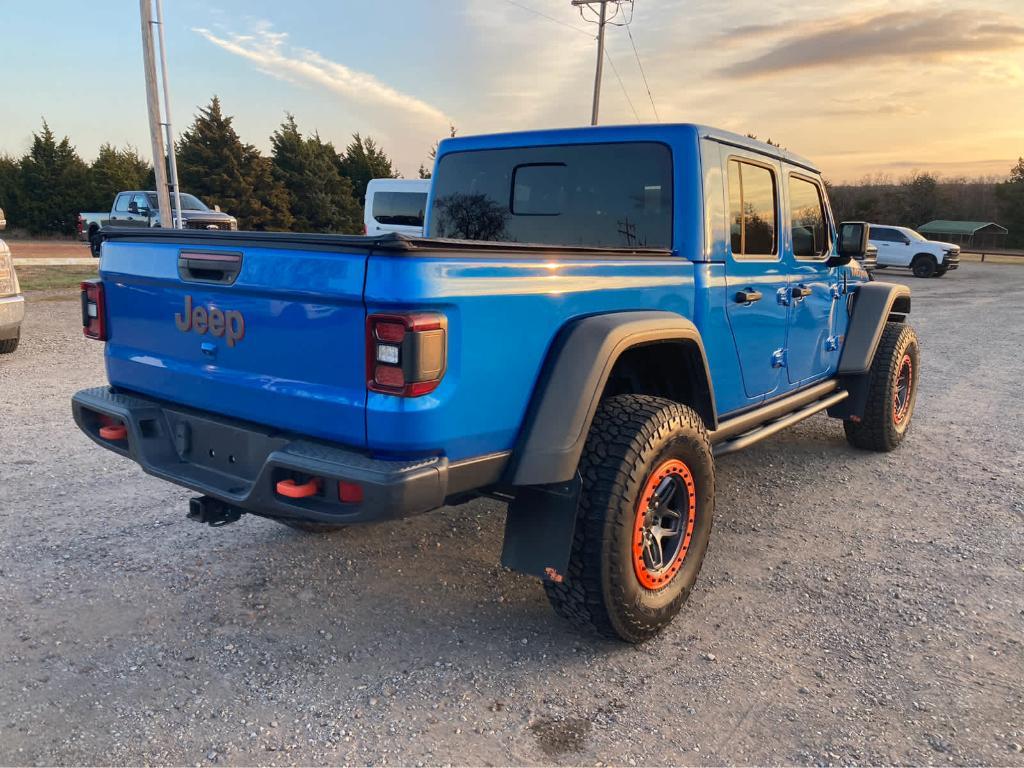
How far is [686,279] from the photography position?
3.25 metres

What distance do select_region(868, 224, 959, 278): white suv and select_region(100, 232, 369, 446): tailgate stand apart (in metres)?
26.2

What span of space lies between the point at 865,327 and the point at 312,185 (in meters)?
30.9

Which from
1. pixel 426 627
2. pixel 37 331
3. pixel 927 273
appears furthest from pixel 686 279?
pixel 927 273

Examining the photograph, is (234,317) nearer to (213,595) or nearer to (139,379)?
(139,379)

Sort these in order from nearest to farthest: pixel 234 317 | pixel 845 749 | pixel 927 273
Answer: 1. pixel 845 749
2. pixel 234 317
3. pixel 927 273

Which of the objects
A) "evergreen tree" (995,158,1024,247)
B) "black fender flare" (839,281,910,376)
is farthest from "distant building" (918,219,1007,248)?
"black fender flare" (839,281,910,376)

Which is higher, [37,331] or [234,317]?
[234,317]

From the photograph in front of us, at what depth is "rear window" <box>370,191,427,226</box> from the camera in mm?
16156

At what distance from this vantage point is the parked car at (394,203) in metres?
16.1

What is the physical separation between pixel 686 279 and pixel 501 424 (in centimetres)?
123

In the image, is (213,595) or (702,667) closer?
(702,667)

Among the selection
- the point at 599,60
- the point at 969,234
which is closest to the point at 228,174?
the point at 599,60

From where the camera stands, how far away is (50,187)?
35.5 m

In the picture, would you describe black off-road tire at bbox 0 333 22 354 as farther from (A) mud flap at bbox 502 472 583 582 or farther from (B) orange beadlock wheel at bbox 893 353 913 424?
(B) orange beadlock wheel at bbox 893 353 913 424
